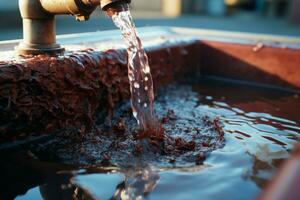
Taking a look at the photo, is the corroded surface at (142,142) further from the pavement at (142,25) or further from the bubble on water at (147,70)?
the pavement at (142,25)

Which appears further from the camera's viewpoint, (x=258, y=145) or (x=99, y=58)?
(x=99, y=58)

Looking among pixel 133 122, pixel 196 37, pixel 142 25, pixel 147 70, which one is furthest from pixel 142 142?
pixel 142 25

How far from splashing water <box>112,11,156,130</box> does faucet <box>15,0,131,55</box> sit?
235mm

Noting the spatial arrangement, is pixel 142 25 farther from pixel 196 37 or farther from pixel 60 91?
pixel 60 91

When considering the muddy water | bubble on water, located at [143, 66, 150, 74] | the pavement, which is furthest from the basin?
the pavement

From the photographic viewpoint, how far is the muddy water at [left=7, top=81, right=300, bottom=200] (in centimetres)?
109

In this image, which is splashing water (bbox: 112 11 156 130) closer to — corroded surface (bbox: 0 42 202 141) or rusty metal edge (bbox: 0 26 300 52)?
corroded surface (bbox: 0 42 202 141)

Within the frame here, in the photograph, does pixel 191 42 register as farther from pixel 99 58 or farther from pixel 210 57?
pixel 99 58

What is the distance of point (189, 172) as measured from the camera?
3.96 feet

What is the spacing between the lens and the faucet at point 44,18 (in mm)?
1414

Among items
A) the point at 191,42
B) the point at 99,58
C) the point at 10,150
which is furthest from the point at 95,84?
the point at 191,42

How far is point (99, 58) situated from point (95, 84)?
12 centimetres

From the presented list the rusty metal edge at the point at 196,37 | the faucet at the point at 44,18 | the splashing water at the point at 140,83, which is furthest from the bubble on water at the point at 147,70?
the rusty metal edge at the point at 196,37

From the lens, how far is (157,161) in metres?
1.30
